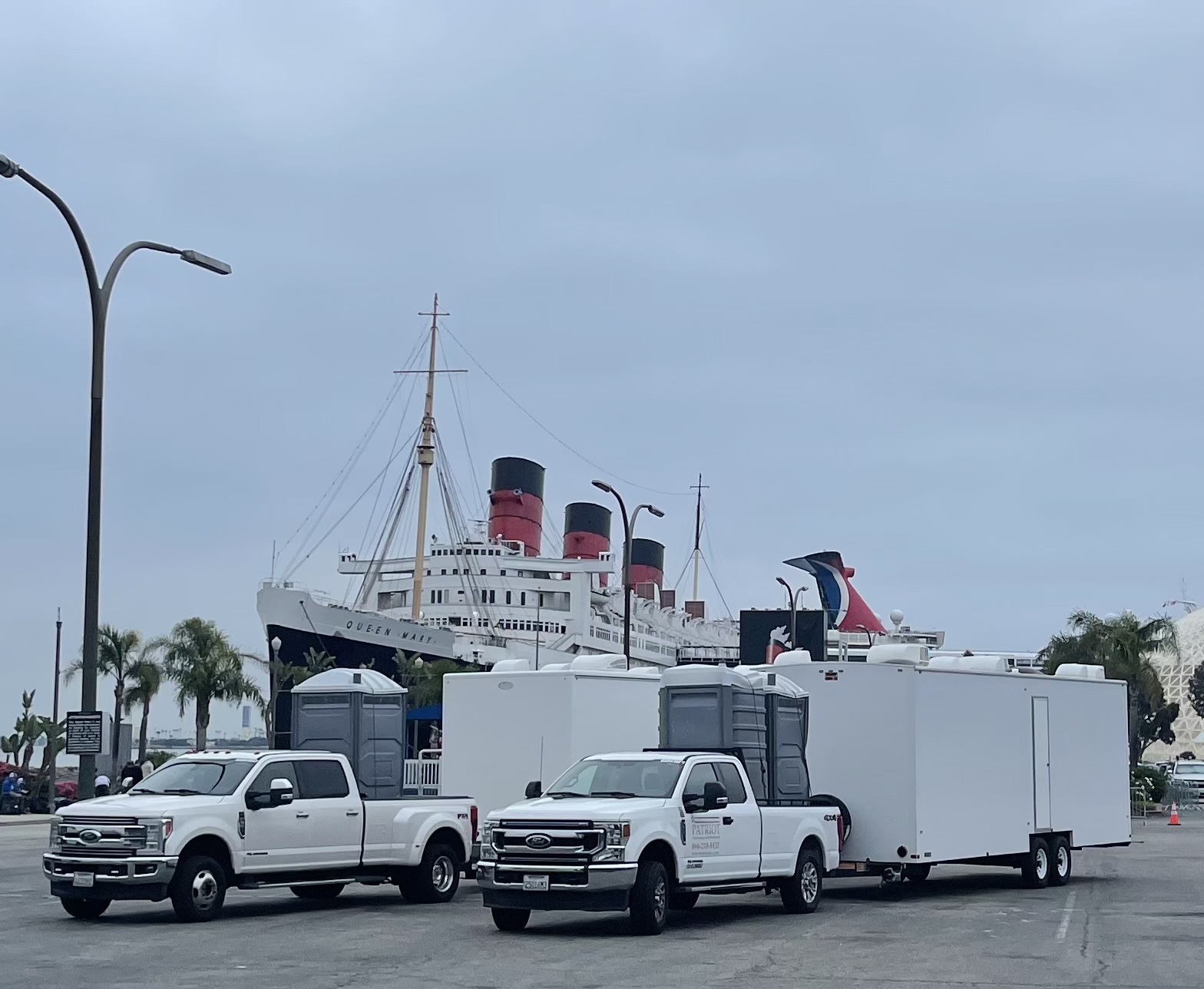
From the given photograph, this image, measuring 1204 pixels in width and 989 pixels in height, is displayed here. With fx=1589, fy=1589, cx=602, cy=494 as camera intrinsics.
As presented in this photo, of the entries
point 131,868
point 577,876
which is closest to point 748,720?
point 577,876

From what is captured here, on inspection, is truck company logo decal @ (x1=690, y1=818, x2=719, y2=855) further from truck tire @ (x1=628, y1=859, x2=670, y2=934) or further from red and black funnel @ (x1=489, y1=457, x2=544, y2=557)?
red and black funnel @ (x1=489, y1=457, x2=544, y2=557)

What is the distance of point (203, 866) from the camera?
1675cm

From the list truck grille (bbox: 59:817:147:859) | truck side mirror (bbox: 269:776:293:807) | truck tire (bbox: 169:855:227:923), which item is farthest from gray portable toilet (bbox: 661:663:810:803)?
truck grille (bbox: 59:817:147:859)

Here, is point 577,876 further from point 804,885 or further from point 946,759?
point 946,759

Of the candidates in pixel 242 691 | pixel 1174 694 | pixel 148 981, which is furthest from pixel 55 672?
pixel 1174 694

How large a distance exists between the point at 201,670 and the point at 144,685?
113 inches

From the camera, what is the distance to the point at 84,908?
672 inches

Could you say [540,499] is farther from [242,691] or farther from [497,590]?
[242,691]

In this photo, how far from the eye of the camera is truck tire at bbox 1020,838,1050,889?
74.8ft

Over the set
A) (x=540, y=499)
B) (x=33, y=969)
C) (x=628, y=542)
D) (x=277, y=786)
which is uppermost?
(x=540, y=499)

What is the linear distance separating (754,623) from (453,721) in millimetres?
53444

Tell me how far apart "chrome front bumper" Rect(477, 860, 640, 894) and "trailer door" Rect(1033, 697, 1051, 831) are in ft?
30.6

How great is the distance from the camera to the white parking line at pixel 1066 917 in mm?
16344

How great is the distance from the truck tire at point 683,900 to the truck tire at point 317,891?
4.25 metres
